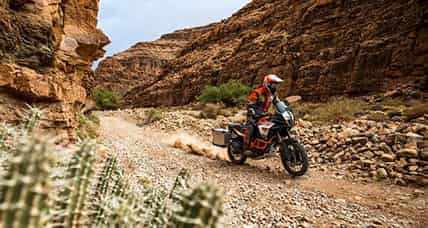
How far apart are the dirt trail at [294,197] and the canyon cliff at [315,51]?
9.49 m

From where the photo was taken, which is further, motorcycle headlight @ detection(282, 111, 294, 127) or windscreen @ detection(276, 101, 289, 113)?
windscreen @ detection(276, 101, 289, 113)

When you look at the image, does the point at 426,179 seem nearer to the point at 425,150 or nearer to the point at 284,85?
the point at 425,150

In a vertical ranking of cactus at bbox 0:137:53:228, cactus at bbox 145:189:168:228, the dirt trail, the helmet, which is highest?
the helmet

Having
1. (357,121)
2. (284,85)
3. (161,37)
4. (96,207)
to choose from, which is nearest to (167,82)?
(284,85)

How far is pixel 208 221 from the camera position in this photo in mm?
802

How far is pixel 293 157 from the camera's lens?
5566mm

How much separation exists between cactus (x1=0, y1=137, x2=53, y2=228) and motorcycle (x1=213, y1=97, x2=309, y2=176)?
5100 mm

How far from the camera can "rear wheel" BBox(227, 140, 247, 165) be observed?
257 inches

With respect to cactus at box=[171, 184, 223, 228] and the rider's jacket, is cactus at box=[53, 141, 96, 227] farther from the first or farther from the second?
the rider's jacket

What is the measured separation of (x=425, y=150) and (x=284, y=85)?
44.9 feet

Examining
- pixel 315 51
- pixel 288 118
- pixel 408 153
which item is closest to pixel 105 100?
pixel 315 51

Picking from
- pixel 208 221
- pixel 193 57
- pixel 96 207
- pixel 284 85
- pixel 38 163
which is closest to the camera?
pixel 38 163

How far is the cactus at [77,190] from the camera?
966mm

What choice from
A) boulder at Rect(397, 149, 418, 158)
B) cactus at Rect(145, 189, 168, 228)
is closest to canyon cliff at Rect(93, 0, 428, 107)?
boulder at Rect(397, 149, 418, 158)
